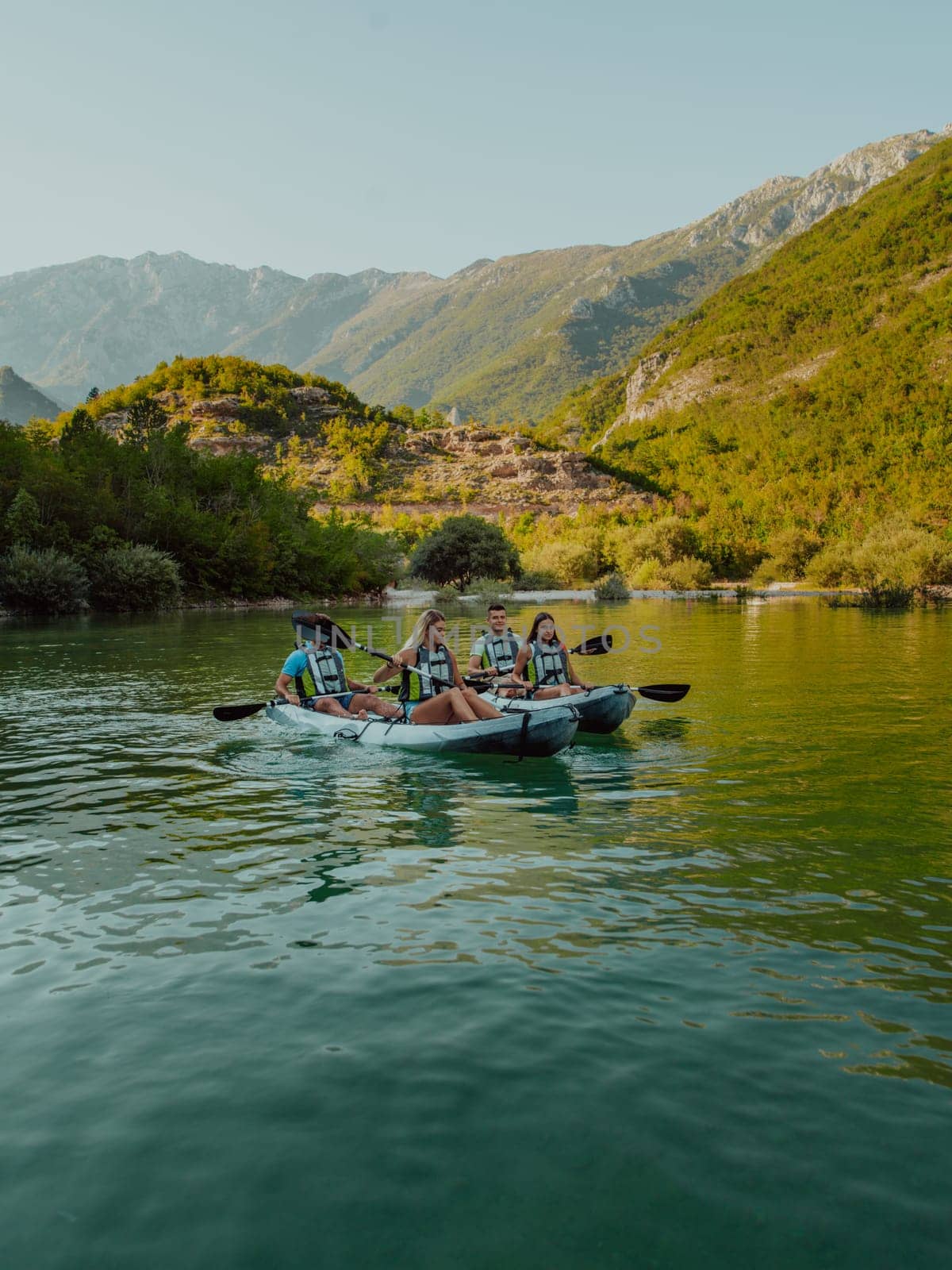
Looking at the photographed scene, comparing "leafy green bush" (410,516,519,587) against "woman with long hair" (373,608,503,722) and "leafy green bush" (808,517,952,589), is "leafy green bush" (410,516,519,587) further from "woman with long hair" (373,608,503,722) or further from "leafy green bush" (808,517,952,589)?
"woman with long hair" (373,608,503,722)

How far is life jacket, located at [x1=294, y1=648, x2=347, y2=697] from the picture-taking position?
13.5 metres

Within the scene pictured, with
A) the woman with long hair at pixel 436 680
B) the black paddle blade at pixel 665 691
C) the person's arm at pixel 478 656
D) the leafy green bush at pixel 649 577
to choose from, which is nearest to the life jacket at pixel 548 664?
the person's arm at pixel 478 656

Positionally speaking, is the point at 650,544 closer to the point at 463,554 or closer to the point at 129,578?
the point at 463,554

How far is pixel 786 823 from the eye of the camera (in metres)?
9.02

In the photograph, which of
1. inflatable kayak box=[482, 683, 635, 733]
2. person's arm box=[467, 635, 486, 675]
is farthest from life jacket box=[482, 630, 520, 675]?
inflatable kayak box=[482, 683, 635, 733]

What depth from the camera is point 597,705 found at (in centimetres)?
1312

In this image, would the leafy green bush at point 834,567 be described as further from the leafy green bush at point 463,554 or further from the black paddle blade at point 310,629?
the black paddle blade at point 310,629

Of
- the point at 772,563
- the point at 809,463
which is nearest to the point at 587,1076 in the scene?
the point at 772,563

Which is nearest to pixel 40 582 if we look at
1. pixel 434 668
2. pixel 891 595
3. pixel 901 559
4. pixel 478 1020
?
pixel 434 668

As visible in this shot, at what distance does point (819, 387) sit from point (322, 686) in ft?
397

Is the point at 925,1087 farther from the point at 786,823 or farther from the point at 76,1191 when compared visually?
the point at 786,823

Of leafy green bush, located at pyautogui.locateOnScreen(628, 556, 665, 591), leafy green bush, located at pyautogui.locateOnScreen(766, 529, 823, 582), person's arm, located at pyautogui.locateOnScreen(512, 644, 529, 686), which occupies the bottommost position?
person's arm, located at pyautogui.locateOnScreen(512, 644, 529, 686)

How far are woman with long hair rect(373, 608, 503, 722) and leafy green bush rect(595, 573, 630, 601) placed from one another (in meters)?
53.0

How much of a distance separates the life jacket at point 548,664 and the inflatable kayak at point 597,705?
476mm
